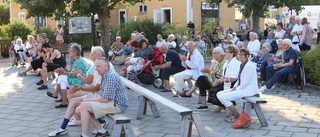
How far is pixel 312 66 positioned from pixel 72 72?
6.16 meters

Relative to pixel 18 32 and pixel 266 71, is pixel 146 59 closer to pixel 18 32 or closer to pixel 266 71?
pixel 266 71

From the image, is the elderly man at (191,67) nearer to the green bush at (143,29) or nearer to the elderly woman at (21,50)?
the elderly woman at (21,50)

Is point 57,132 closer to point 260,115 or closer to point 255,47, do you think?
point 260,115

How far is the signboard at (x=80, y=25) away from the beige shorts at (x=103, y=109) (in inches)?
526

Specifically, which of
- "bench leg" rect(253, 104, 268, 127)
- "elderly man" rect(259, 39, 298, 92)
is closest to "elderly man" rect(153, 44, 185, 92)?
"elderly man" rect(259, 39, 298, 92)

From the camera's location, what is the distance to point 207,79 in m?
8.16

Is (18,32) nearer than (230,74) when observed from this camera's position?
No

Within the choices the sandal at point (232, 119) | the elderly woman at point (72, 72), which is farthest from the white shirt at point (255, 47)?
the elderly woman at point (72, 72)

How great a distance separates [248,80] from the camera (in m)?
6.86

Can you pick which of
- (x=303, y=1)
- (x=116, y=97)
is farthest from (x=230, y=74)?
(x=303, y=1)

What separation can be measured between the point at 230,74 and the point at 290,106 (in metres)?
1.83

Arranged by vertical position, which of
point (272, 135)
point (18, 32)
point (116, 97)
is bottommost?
point (272, 135)

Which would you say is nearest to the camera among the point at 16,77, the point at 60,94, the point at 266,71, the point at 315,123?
the point at 315,123

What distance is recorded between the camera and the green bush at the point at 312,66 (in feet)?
33.3
